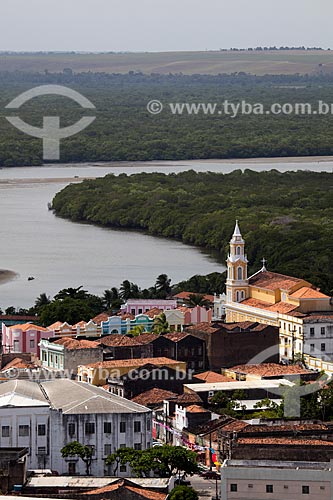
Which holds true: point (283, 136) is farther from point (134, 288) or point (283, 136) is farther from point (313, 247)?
point (134, 288)

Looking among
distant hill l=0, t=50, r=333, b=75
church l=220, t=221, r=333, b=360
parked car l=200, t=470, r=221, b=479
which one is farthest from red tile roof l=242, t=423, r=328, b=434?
distant hill l=0, t=50, r=333, b=75

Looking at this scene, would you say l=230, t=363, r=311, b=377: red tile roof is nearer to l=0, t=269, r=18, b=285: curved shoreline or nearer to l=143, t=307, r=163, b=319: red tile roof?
l=143, t=307, r=163, b=319: red tile roof

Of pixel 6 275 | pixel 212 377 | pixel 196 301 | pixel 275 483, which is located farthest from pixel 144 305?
pixel 275 483

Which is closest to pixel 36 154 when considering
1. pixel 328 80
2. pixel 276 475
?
pixel 276 475

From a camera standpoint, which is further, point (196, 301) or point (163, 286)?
point (163, 286)

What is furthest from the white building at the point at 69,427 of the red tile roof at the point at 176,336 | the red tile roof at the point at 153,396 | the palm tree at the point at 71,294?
the palm tree at the point at 71,294

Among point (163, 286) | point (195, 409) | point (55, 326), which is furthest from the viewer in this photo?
point (163, 286)

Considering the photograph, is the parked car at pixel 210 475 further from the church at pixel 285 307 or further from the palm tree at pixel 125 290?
the palm tree at pixel 125 290

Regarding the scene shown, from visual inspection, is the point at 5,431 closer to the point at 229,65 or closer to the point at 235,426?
the point at 235,426
